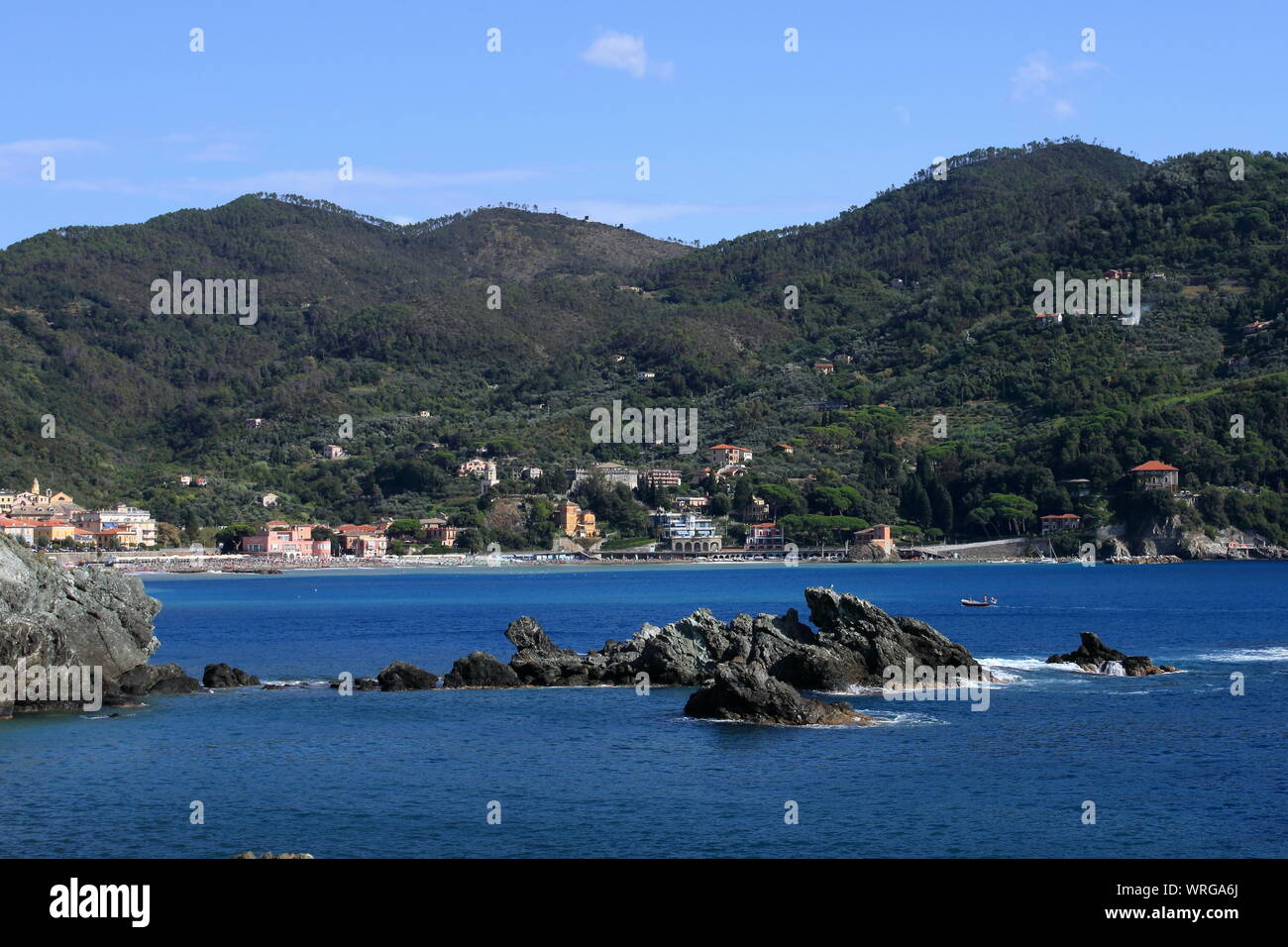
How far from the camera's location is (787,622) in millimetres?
38625

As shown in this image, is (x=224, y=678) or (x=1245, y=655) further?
(x=1245, y=655)

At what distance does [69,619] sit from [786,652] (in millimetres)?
18870

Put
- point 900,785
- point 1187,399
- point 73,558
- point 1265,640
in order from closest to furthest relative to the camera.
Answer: point 900,785, point 1265,640, point 73,558, point 1187,399

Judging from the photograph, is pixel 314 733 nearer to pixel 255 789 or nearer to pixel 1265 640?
pixel 255 789

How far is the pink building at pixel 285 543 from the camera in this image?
481 ft

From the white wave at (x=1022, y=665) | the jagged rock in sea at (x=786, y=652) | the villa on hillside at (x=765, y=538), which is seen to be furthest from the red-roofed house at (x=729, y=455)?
the jagged rock in sea at (x=786, y=652)

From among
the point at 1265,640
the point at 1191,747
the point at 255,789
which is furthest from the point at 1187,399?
the point at 255,789

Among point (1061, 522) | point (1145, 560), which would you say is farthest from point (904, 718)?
point (1061, 522)

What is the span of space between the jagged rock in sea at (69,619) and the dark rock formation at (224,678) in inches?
74.2

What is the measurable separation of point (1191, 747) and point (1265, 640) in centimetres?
2706

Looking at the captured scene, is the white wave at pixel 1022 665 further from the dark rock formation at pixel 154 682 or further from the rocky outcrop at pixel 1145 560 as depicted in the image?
the rocky outcrop at pixel 1145 560

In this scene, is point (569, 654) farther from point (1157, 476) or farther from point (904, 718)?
point (1157, 476)

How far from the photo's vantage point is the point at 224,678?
38531 mm

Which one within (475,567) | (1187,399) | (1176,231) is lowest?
(475,567)
